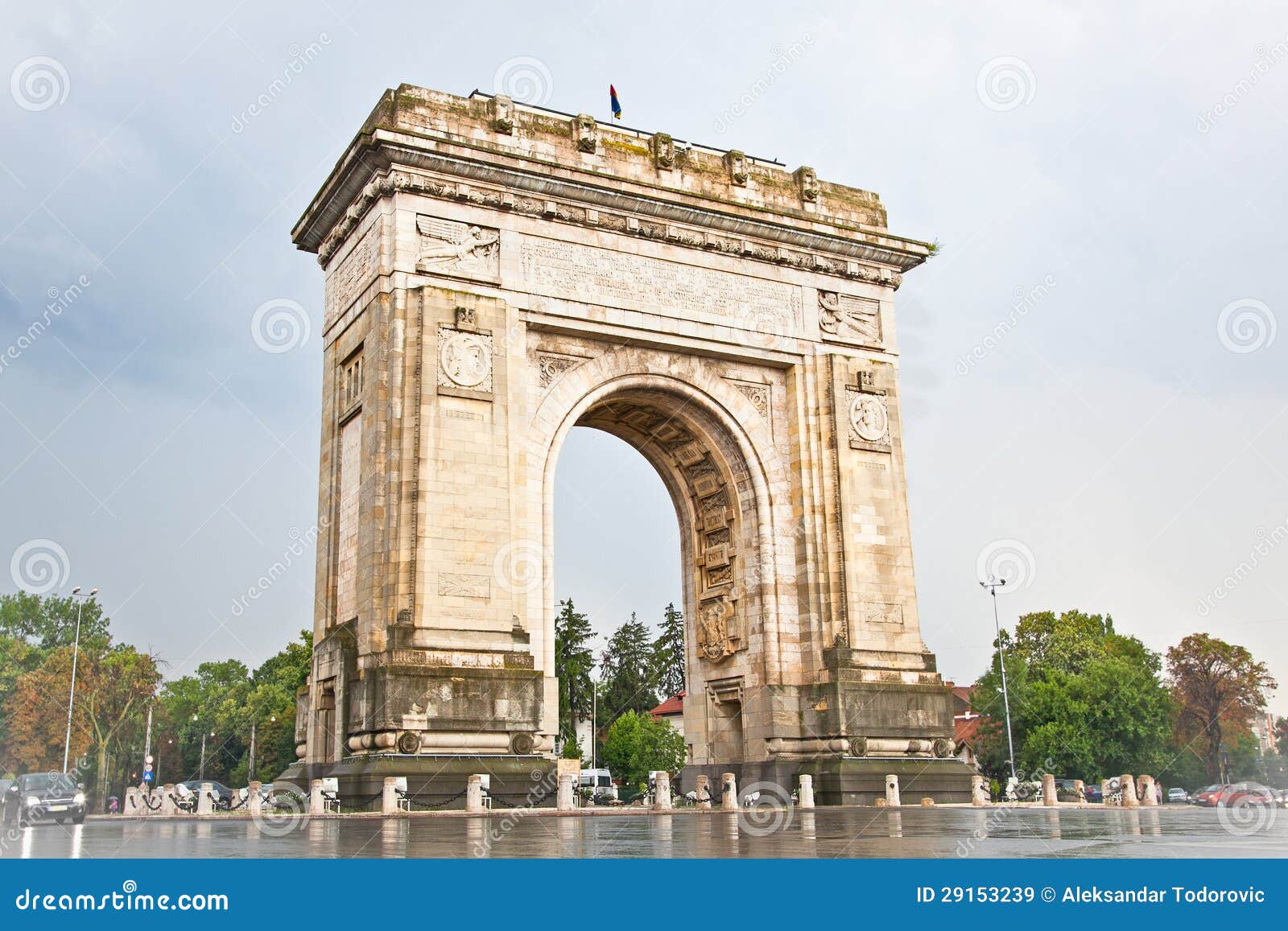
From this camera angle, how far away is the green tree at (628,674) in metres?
74.0

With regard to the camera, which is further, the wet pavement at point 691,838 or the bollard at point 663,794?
the bollard at point 663,794

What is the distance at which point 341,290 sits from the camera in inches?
1055

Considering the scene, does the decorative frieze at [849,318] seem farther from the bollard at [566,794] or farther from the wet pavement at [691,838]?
the wet pavement at [691,838]

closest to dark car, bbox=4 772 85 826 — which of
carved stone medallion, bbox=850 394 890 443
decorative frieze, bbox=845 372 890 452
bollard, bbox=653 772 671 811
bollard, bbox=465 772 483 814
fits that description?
bollard, bbox=465 772 483 814

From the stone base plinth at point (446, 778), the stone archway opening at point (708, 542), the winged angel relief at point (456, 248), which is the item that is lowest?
the stone base plinth at point (446, 778)

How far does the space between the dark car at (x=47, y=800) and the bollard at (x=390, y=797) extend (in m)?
7.66

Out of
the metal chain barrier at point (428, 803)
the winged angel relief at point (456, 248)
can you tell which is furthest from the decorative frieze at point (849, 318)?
the metal chain barrier at point (428, 803)

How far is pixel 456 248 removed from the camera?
2434 centimetres

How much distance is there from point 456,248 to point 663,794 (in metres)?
11.7

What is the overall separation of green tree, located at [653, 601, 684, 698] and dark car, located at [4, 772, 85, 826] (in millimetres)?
46979

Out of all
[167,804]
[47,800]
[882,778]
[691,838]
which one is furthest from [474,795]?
[167,804]

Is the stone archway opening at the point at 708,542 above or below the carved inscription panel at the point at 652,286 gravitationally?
below

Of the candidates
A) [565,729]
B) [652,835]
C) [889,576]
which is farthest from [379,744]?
[565,729]

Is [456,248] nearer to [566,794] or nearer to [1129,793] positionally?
[566,794]
